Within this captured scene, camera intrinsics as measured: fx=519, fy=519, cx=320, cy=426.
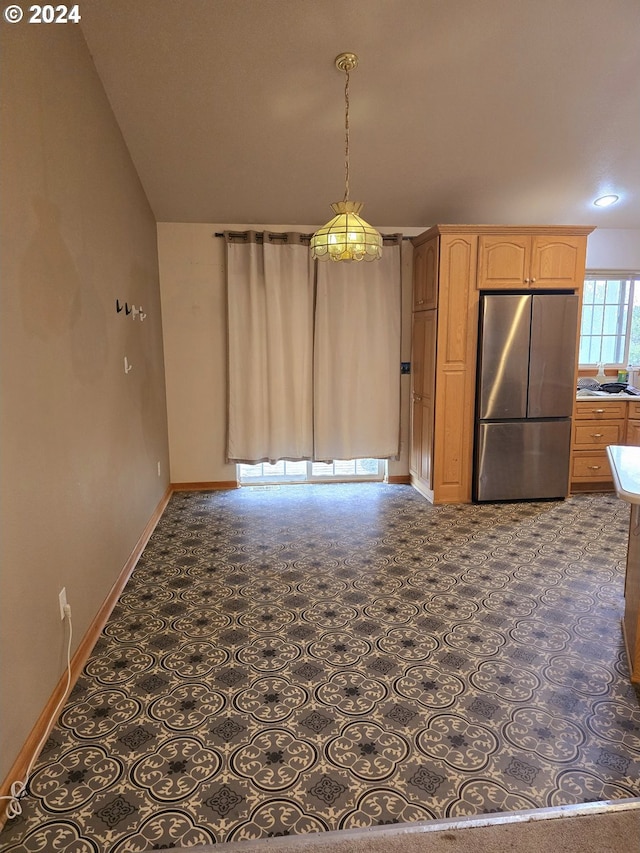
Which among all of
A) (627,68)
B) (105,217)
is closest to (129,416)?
(105,217)

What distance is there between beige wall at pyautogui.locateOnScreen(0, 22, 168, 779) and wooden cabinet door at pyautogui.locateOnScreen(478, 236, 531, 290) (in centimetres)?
279

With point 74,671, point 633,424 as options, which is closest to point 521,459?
point 633,424

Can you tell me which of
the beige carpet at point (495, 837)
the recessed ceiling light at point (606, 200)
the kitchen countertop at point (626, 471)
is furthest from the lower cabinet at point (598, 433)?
the beige carpet at point (495, 837)

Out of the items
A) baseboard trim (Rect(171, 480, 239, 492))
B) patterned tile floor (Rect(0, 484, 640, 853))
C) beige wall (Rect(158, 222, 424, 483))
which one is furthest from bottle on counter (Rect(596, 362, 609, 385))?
Answer: baseboard trim (Rect(171, 480, 239, 492))

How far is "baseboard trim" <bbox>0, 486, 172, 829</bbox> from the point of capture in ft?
5.58

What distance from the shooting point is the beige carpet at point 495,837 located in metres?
1.48

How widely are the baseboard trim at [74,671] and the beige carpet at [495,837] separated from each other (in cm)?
65

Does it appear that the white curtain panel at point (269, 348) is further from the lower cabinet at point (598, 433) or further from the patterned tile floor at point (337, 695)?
the lower cabinet at point (598, 433)

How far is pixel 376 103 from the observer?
3.35 metres

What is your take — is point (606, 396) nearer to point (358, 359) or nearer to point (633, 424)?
point (633, 424)

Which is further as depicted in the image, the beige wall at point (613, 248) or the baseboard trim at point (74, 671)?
the beige wall at point (613, 248)

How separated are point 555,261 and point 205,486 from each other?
12.4 ft

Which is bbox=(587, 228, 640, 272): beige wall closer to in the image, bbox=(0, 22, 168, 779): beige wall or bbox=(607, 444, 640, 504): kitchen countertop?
bbox=(607, 444, 640, 504): kitchen countertop

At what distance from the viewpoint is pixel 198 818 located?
5.22 ft
